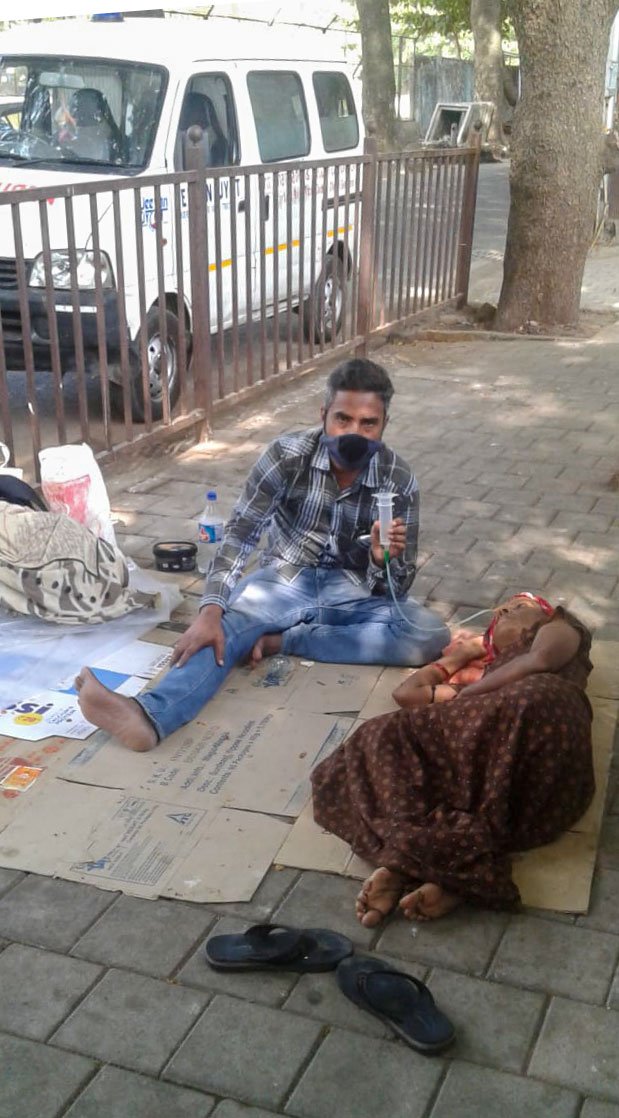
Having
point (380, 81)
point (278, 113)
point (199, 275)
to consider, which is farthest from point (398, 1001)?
point (380, 81)

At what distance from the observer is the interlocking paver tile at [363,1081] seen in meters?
2.00

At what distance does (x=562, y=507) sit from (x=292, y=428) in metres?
1.93

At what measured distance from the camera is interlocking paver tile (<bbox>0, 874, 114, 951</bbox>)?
244cm

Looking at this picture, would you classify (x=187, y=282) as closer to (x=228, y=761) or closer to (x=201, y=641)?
(x=201, y=641)

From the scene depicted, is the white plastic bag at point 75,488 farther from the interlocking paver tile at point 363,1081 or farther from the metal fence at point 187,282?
the interlocking paver tile at point 363,1081

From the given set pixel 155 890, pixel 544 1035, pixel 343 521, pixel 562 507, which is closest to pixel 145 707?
pixel 155 890

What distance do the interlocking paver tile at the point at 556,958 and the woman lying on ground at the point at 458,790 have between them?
9 centimetres

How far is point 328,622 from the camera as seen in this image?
3.78 meters

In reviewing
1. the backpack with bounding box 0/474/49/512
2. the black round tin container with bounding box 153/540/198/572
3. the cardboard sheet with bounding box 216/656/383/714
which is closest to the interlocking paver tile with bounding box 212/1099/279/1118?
the cardboard sheet with bounding box 216/656/383/714

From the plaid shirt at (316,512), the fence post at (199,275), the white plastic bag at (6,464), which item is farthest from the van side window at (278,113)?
the plaid shirt at (316,512)

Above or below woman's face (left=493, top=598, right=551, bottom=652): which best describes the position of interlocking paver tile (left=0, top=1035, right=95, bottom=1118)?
below

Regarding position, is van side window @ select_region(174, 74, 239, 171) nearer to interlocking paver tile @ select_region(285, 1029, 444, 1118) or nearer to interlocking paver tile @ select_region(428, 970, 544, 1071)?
interlocking paver tile @ select_region(428, 970, 544, 1071)

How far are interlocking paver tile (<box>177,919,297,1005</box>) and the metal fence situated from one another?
2.71 metres

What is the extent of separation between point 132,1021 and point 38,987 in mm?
221
